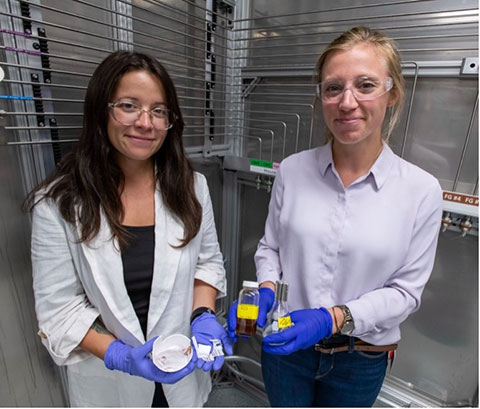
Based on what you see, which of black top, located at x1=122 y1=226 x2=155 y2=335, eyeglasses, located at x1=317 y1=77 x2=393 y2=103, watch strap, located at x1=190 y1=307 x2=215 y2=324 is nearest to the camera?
eyeglasses, located at x1=317 y1=77 x2=393 y2=103

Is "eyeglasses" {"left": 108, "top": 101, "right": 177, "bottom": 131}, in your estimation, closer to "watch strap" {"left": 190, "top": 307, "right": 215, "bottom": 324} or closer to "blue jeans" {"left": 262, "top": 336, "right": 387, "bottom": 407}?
"watch strap" {"left": 190, "top": 307, "right": 215, "bottom": 324}

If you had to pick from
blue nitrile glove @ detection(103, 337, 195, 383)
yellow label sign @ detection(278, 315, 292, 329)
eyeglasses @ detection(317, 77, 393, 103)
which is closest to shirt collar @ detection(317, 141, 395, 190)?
eyeglasses @ detection(317, 77, 393, 103)

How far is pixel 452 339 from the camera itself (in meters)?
1.33

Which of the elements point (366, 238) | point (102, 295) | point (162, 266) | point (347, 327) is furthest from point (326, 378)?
point (102, 295)

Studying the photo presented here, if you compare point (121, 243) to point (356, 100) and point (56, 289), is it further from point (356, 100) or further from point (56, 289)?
point (356, 100)

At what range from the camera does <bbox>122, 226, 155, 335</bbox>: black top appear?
0.88 m

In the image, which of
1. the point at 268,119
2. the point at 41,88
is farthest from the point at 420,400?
the point at 41,88

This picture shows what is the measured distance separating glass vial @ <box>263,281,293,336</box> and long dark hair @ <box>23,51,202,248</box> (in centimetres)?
35

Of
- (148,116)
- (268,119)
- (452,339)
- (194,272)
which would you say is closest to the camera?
(148,116)

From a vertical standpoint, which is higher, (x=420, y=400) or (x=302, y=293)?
(x=302, y=293)

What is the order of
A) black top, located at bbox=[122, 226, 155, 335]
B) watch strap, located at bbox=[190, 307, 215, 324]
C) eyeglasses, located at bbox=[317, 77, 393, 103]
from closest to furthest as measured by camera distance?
eyeglasses, located at bbox=[317, 77, 393, 103], black top, located at bbox=[122, 226, 155, 335], watch strap, located at bbox=[190, 307, 215, 324]

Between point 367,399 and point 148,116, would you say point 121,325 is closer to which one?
point 148,116

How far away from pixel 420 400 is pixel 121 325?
1.62 m

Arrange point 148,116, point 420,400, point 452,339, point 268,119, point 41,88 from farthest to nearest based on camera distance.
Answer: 1. point 268,119
2. point 420,400
3. point 452,339
4. point 41,88
5. point 148,116
